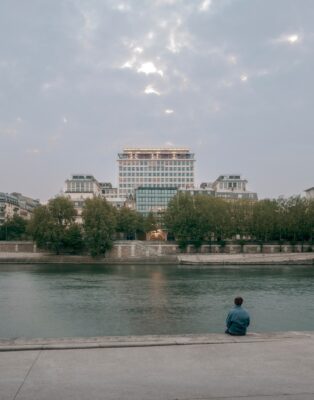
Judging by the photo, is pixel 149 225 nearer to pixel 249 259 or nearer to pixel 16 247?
pixel 16 247

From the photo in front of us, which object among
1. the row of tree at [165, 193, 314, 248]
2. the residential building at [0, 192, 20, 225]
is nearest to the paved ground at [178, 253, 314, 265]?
the row of tree at [165, 193, 314, 248]

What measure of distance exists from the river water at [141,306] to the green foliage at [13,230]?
223ft

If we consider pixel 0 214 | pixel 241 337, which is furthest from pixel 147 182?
pixel 241 337

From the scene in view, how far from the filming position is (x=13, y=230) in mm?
119500

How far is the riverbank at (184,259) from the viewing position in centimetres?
8562

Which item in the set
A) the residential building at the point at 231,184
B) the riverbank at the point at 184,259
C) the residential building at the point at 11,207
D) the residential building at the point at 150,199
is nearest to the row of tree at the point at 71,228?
the riverbank at the point at 184,259

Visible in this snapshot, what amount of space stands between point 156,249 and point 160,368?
8586cm

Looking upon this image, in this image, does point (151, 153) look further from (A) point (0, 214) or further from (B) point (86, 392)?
(B) point (86, 392)

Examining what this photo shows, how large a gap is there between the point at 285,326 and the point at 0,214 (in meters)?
139

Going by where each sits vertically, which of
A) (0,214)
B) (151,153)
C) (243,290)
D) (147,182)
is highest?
(151,153)

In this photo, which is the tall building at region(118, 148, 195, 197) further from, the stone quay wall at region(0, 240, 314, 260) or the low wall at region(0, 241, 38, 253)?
the low wall at region(0, 241, 38, 253)

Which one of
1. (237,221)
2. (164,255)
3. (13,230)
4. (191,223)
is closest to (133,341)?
(164,255)

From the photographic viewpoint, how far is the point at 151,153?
183 meters

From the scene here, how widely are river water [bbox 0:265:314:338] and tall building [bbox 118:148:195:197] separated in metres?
124
